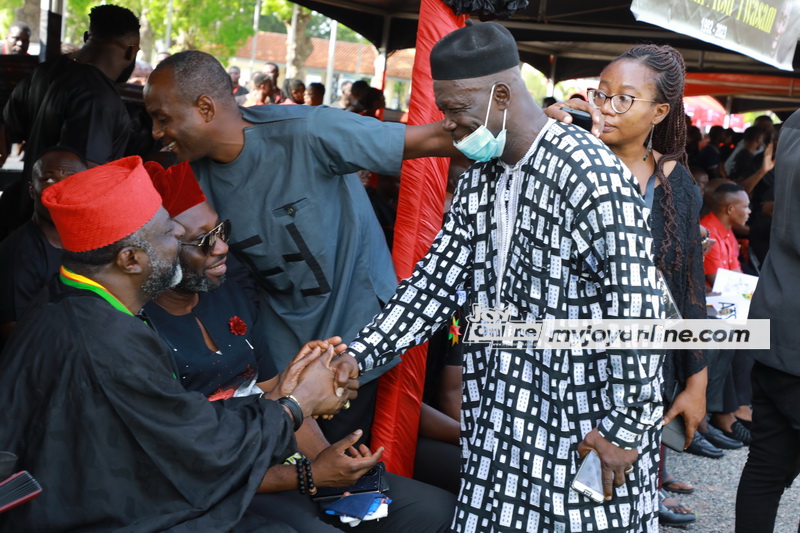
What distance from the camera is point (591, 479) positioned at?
2291 mm

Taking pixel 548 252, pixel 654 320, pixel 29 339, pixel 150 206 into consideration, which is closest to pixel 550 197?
pixel 548 252

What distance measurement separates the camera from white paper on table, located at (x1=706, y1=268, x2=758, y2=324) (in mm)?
4715

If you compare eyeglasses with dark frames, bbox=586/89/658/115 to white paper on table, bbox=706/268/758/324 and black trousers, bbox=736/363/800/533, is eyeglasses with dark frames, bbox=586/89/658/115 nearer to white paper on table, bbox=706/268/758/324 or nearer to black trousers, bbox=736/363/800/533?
black trousers, bbox=736/363/800/533

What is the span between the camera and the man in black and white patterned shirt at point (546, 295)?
7.22 ft

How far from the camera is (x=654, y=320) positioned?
2.19 m

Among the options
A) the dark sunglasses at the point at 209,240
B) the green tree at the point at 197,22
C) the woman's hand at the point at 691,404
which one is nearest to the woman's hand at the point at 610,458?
the woman's hand at the point at 691,404

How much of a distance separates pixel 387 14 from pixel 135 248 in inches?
300

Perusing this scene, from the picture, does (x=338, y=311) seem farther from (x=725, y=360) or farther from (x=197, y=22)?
(x=197, y=22)

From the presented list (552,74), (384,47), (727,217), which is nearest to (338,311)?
(727,217)

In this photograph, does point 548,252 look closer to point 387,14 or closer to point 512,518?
point 512,518

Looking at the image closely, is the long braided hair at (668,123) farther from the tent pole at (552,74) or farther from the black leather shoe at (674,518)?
the tent pole at (552,74)

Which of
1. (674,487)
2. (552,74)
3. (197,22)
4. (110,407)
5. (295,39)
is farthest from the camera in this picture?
(197,22)

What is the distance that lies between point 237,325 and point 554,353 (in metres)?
1.23

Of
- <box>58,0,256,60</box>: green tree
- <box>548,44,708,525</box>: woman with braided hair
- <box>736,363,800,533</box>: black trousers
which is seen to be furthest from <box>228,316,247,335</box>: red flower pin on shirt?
<box>58,0,256,60</box>: green tree
